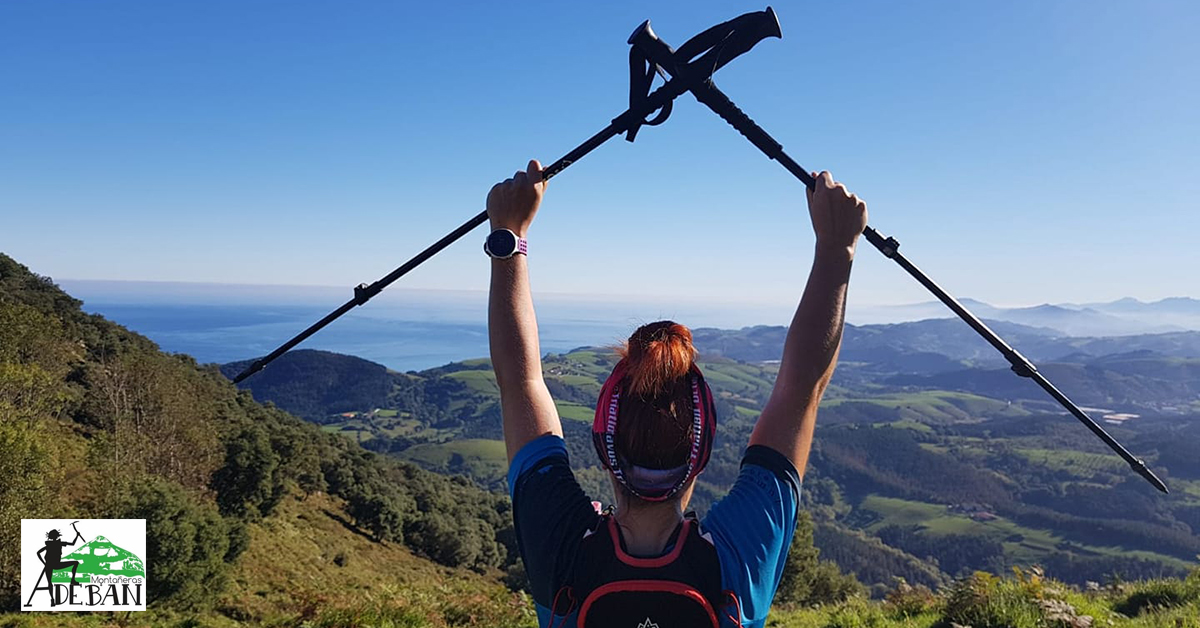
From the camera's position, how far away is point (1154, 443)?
182125mm

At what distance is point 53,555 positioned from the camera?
665 inches

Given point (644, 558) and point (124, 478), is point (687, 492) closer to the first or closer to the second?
point (644, 558)

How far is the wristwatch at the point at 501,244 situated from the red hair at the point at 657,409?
24.2 inches

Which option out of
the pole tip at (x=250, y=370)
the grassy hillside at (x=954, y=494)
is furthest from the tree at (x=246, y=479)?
the grassy hillside at (x=954, y=494)

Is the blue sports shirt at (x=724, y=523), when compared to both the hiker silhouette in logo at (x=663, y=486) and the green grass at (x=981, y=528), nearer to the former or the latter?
the hiker silhouette in logo at (x=663, y=486)

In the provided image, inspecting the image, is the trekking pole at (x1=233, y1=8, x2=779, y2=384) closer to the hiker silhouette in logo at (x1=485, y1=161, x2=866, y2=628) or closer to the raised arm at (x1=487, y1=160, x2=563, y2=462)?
the raised arm at (x1=487, y1=160, x2=563, y2=462)

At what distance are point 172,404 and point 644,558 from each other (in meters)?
41.2

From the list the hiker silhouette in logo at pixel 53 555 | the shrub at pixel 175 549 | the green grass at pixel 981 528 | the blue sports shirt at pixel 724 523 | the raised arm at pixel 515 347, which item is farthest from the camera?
the green grass at pixel 981 528

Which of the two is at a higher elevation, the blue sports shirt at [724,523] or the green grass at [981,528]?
the blue sports shirt at [724,523]

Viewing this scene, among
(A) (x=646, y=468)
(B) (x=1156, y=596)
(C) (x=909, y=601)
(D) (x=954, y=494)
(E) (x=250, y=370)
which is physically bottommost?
(D) (x=954, y=494)

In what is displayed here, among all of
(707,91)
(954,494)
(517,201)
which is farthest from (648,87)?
(954,494)

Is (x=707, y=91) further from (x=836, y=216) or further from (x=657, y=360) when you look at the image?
(x=657, y=360)

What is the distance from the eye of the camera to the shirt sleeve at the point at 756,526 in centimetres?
142

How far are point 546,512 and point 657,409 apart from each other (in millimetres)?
407
